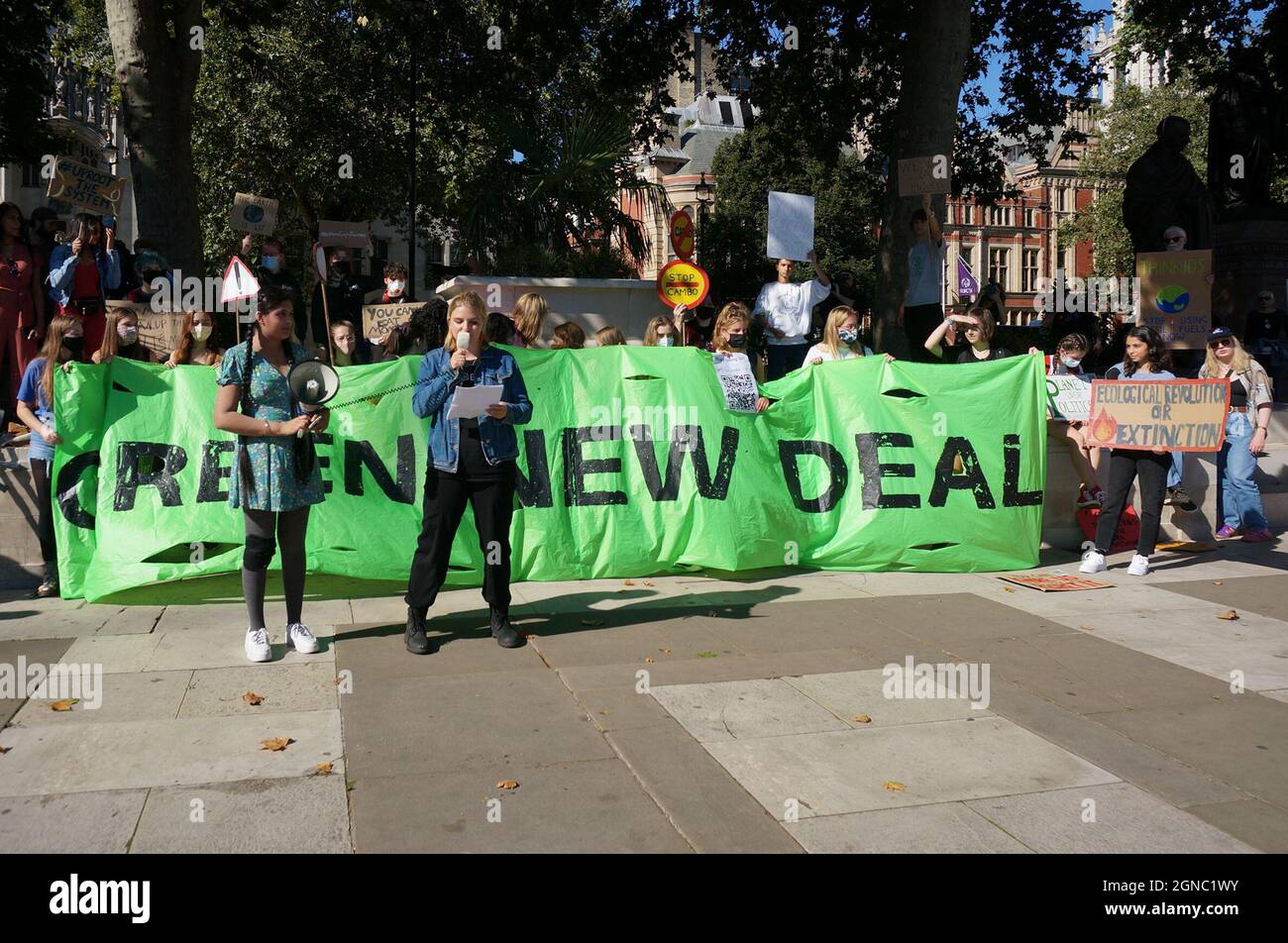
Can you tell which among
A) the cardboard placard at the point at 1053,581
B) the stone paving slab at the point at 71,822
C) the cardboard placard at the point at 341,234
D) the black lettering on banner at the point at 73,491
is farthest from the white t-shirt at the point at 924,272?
the stone paving slab at the point at 71,822

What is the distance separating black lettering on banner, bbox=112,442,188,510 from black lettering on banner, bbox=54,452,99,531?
212 mm

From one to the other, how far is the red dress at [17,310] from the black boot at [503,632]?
6.12m

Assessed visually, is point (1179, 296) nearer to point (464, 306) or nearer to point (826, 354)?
point (826, 354)

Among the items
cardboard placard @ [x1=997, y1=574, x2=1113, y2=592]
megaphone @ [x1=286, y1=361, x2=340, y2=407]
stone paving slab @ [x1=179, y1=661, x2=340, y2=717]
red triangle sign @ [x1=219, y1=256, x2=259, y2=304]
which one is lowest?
cardboard placard @ [x1=997, y1=574, x2=1113, y2=592]

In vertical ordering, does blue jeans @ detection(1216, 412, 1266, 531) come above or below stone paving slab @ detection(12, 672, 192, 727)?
above

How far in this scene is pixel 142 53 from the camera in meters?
12.1

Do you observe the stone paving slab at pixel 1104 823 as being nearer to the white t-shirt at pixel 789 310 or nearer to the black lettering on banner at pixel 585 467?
the black lettering on banner at pixel 585 467

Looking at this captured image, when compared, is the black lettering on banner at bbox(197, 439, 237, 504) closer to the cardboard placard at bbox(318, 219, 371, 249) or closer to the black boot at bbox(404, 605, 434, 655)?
the black boot at bbox(404, 605, 434, 655)

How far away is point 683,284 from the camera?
1116 cm

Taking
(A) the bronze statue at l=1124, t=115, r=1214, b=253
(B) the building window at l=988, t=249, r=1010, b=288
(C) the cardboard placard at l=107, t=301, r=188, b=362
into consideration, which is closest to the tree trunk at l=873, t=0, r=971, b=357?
(A) the bronze statue at l=1124, t=115, r=1214, b=253

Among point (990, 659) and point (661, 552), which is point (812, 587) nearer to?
point (661, 552)

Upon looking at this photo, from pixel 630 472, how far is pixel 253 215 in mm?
6136

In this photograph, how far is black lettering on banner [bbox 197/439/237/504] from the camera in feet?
24.9

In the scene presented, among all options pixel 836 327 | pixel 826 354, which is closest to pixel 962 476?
pixel 826 354
